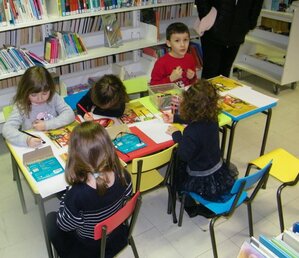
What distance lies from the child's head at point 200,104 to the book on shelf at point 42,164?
80cm

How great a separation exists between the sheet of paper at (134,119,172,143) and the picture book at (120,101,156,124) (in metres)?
0.06

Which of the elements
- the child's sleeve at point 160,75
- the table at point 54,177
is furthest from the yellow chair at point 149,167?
the child's sleeve at point 160,75

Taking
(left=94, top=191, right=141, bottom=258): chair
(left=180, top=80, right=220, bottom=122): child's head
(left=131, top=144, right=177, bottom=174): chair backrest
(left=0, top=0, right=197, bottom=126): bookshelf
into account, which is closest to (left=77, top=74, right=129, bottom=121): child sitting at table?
(left=180, top=80, right=220, bottom=122): child's head

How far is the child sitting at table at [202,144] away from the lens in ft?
6.95

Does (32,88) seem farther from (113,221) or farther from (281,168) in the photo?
(281,168)

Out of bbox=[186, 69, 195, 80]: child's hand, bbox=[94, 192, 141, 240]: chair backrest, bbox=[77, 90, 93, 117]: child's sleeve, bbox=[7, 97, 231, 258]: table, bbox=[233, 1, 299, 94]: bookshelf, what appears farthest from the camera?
bbox=[233, 1, 299, 94]: bookshelf

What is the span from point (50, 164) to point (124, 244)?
0.59 meters

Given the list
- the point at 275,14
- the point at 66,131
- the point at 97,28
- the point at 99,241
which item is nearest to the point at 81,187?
the point at 99,241

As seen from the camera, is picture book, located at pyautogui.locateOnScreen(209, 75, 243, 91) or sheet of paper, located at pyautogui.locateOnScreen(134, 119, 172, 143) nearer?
sheet of paper, located at pyautogui.locateOnScreen(134, 119, 172, 143)

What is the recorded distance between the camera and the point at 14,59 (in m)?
3.15

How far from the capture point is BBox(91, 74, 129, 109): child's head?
2.38 m

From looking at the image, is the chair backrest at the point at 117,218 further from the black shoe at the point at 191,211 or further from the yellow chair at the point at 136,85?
the yellow chair at the point at 136,85

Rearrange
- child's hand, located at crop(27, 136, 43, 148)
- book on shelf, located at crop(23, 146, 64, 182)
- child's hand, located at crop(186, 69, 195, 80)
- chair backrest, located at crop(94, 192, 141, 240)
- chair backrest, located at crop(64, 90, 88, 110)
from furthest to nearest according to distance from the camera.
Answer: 1. child's hand, located at crop(186, 69, 195, 80)
2. chair backrest, located at crop(64, 90, 88, 110)
3. child's hand, located at crop(27, 136, 43, 148)
4. book on shelf, located at crop(23, 146, 64, 182)
5. chair backrest, located at crop(94, 192, 141, 240)

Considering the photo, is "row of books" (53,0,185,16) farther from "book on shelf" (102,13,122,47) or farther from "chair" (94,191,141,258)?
"chair" (94,191,141,258)
